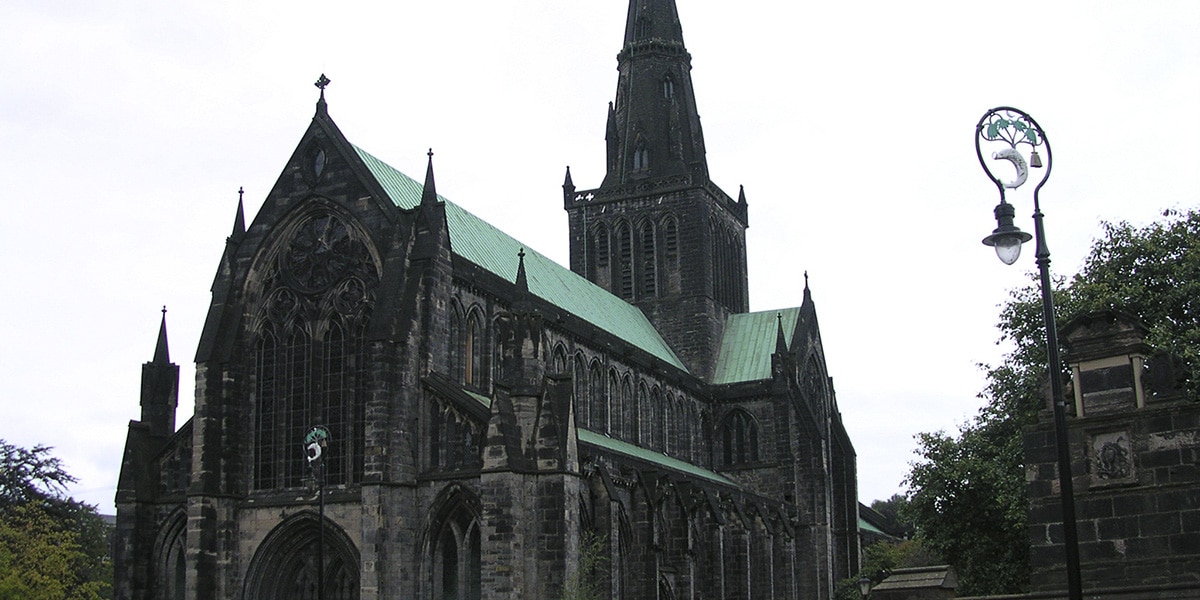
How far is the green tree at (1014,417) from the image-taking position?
126 ft

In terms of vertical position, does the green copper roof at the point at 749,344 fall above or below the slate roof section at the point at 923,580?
above

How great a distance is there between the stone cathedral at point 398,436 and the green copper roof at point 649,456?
1.00ft

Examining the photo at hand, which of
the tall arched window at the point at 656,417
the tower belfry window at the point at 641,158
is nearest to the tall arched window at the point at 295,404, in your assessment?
the tall arched window at the point at 656,417

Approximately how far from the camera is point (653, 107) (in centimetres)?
6825

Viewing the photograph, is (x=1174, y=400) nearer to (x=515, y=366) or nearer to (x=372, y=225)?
(x=515, y=366)

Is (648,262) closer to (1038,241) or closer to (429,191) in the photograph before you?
(429,191)

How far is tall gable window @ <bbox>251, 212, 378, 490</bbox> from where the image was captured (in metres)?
41.5

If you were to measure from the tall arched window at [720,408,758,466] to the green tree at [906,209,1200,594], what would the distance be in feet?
61.4

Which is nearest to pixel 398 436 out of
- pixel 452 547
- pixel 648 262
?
pixel 452 547

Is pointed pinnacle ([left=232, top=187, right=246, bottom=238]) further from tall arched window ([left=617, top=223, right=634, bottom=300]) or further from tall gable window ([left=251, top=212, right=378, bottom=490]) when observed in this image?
tall arched window ([left=617, top=223, right=634, bottom=300])

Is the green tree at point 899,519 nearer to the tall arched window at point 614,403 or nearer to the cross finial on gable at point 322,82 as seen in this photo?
the tall arched window at point 614,403

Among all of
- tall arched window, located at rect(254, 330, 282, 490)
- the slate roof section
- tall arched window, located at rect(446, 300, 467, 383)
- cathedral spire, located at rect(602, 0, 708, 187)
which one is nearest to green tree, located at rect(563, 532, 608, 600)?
A: tall arched window, located at rect(446, 300, 467, 383)

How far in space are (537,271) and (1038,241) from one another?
3714 cm

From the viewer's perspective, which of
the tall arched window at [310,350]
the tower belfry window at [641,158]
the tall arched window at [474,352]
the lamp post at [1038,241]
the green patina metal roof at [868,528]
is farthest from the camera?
the green patina metal roof at [868,528]
